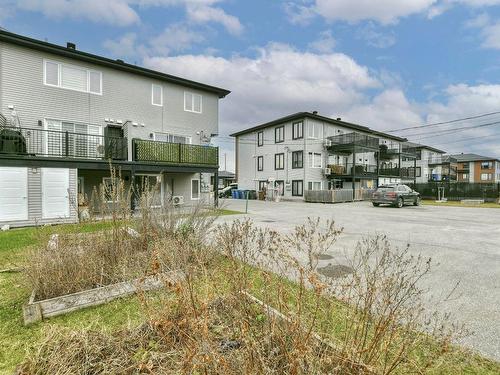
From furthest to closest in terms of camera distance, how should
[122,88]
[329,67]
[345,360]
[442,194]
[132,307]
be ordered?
[442,194] → [329,67] → [122,88] → [132,307] → [345,360]

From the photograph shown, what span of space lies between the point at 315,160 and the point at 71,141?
23.2 m

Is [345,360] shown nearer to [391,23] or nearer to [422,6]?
[422,6]

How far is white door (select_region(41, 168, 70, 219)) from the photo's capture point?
514 inches

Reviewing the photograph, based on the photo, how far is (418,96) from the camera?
26609mm

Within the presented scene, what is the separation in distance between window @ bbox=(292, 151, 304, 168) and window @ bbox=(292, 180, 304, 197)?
71.3 inches

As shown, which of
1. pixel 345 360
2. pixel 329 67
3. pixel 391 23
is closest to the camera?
pixel 345 360

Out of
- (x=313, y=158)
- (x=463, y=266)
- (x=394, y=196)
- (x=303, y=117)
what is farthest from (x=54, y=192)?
(x=313, y=158)

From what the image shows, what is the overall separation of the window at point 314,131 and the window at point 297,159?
2181mm

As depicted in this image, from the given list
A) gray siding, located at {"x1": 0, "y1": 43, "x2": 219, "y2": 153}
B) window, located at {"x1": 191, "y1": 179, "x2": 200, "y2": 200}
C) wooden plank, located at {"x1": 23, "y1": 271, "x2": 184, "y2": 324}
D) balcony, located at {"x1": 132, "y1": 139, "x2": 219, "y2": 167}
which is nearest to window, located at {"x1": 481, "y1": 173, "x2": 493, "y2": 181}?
gray siding, located at {"x1": 0, "y1": 43, "x2": 219, "y2": 153}

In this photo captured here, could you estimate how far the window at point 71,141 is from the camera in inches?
557

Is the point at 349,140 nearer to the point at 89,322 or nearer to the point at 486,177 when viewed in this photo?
the point at 89,322

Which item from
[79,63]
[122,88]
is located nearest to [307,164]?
[122,88]

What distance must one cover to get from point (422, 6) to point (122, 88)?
1743 centimetres

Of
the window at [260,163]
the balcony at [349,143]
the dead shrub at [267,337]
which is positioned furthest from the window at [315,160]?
the dead shrub at [267,337]
